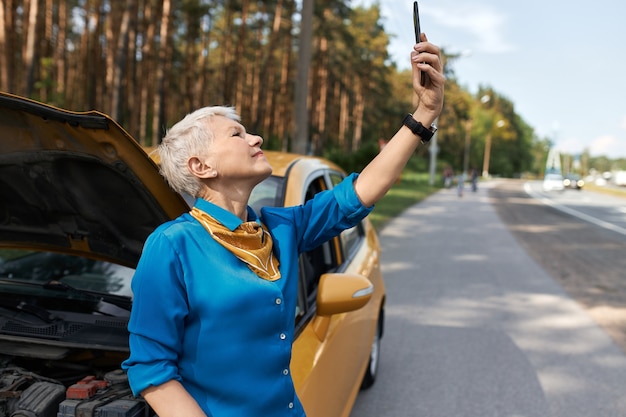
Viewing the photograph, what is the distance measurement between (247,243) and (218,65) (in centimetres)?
4948

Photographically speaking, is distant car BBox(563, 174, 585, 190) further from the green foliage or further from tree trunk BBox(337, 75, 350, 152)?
the green foliage

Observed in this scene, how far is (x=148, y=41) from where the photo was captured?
2808 centimetres

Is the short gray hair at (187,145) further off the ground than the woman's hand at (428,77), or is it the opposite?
the woman's hand at (428,77)

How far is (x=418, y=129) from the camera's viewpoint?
1.92 meters

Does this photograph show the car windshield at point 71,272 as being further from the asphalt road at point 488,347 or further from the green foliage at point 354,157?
the green foliage at point 354,157

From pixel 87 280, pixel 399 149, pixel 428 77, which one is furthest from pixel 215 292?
pixel 87 280

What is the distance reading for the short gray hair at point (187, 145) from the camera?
1655 mm

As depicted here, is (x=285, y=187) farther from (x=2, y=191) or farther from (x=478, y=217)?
(x=478, y=217)

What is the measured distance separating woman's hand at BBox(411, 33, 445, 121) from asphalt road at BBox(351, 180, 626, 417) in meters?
2.72

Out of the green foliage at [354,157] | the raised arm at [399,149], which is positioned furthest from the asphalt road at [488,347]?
the green foliage at [354,157]

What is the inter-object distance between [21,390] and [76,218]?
76cm

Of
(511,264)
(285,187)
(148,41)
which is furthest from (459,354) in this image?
(148,41)

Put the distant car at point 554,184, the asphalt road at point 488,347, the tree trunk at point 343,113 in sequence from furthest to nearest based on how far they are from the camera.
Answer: the tree trunk at point 343,113, the distant car at point 554,184, the asphalt road at point 488,347

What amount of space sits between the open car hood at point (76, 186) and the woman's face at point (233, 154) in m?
0.37
